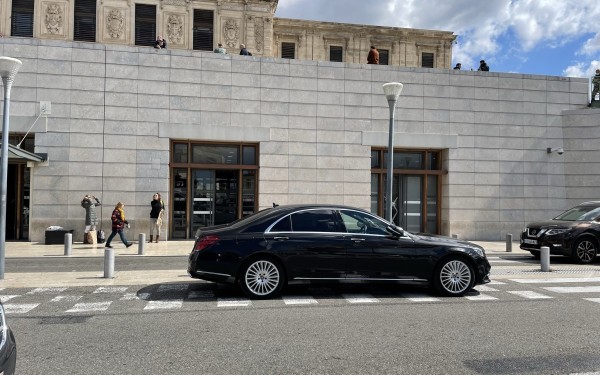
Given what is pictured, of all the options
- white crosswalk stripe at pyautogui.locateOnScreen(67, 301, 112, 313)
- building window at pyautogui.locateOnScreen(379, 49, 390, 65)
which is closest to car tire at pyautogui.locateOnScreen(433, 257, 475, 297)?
white crosswalk stripe at pyautogui.locateOnScreen(67, 301, 112, 313)

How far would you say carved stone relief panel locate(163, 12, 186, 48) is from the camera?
3184 centimetres

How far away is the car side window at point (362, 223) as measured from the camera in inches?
328

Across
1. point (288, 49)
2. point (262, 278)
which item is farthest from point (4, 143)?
point (288, 49)

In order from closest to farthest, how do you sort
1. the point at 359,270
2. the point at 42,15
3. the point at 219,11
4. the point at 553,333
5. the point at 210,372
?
the point at 210,372
the point at 553,333
the point at 359,270
the point at 42,15
the point at 219,11

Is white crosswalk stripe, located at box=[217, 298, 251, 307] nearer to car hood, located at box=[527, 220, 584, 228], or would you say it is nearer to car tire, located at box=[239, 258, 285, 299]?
car tire, located at box=[239, 258, 285, 299]

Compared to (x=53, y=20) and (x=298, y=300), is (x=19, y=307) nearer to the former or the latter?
(x=298, y=300)

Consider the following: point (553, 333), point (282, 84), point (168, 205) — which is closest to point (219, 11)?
point (282, 84)

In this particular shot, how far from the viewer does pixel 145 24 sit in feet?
104

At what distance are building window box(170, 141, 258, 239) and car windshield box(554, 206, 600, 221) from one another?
10783 millimetres

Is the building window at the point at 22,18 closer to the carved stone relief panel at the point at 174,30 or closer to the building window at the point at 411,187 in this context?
the carved stone relief panel at the point at 174,30

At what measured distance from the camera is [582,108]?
21.8 meters

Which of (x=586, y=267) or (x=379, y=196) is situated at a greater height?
(x=379, y=196)

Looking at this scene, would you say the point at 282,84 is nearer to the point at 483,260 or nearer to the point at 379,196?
the point at 379,196

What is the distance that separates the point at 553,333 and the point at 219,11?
30.9 m
